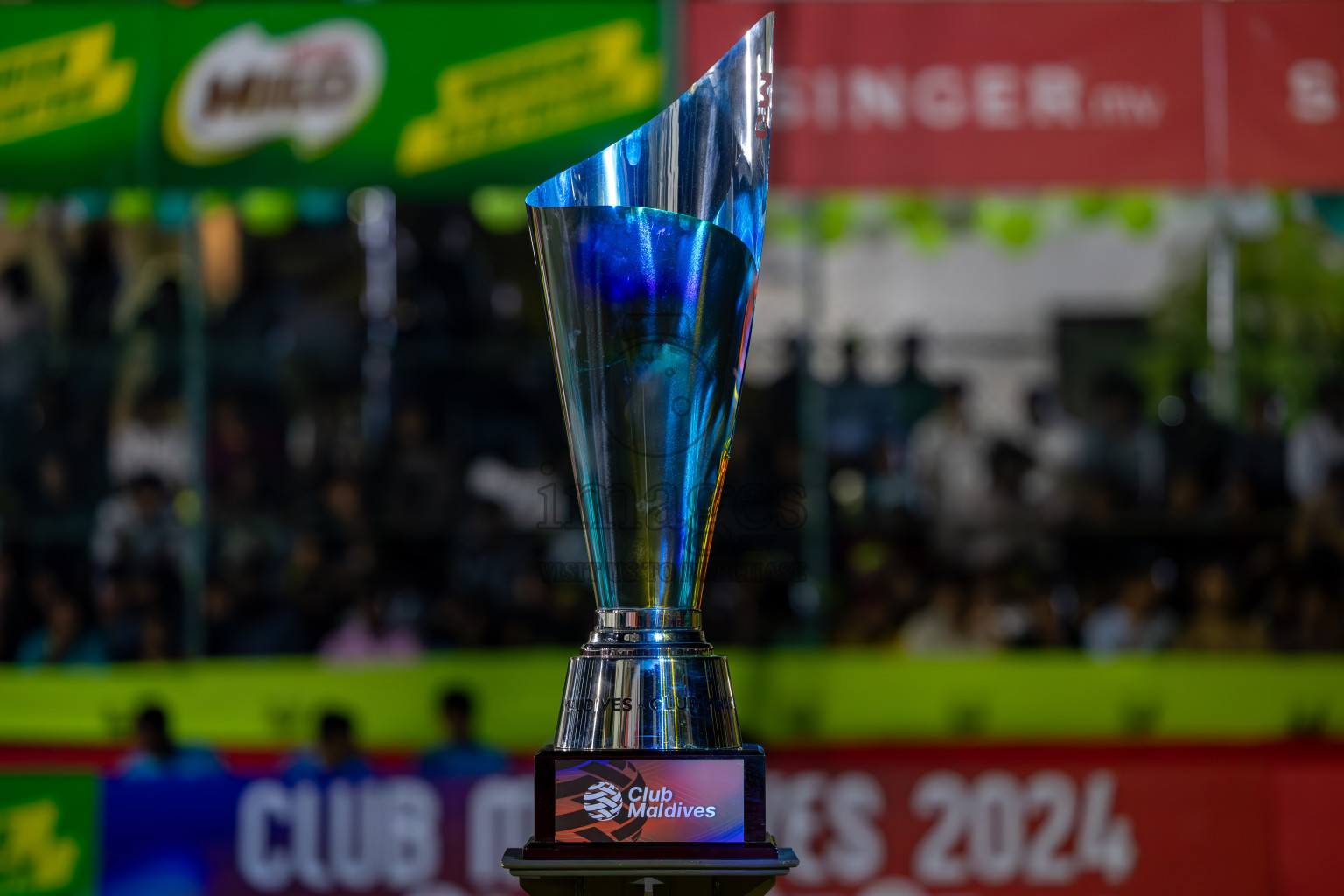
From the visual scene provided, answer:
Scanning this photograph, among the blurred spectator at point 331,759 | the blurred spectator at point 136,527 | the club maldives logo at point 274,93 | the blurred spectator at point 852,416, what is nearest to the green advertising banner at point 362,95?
the club maldives logo at point 274,93

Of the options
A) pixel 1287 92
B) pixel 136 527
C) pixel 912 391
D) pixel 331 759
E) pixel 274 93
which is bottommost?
pixel 331 759

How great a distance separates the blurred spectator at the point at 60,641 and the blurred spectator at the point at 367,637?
0.67 meters

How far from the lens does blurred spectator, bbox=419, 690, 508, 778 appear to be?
349cm

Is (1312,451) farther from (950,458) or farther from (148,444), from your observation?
(148,444)

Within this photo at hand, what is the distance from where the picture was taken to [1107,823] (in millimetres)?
3344

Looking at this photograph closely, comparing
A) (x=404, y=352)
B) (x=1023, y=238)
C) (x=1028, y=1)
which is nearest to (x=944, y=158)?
(x=1028, y=1)

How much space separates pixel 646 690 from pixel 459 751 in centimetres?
233

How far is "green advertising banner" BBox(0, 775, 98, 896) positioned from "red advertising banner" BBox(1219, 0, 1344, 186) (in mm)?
3366

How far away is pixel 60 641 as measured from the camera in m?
4.08

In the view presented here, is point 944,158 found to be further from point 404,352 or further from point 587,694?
point 587,694

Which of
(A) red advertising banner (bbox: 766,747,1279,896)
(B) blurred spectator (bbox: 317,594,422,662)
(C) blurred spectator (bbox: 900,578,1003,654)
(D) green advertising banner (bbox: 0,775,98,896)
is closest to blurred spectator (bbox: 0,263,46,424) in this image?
(B) blurred spectator (bbox: 317,594,422,662)

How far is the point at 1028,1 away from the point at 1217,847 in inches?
86.2

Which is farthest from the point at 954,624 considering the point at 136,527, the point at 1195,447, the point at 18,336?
the point at 18,336

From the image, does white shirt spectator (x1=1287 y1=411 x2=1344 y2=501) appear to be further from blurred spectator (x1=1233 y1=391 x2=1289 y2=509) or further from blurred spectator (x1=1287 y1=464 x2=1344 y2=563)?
blurred spectator (x1=1287 y1=464 x2=1344 y2=563)
